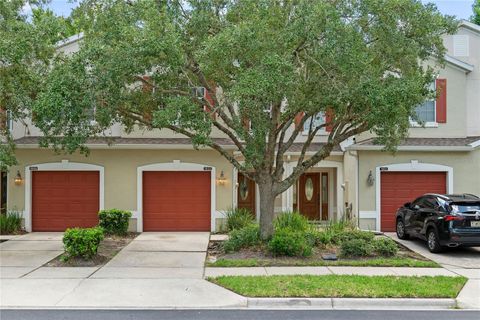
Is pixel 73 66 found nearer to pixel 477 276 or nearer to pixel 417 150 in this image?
pixel 477 276

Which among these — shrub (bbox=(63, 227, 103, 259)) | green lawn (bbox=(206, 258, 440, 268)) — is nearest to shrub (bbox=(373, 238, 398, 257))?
green lawn (bbox=(206, 258, 440, 268))

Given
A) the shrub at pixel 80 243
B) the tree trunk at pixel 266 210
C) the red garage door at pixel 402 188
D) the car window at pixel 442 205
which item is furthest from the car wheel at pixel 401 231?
the shrub at pixel 80 243

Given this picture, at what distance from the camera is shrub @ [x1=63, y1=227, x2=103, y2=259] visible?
1128cm

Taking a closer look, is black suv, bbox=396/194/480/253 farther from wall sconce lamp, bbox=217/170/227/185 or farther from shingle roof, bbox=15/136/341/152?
wall sconce lamp, bbox=217/170/227/185

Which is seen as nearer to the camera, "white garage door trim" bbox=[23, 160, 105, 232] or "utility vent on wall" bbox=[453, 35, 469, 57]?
"white garage door trim" bbox=[23, 160, 105, 232]

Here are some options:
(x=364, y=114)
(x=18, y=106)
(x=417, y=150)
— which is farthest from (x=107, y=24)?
(x=417, y=150)

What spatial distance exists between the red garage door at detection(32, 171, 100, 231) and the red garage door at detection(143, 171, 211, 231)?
198 cm

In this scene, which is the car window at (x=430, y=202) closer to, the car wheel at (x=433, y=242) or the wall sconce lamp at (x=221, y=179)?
the car wheel at (x=433, y=242)

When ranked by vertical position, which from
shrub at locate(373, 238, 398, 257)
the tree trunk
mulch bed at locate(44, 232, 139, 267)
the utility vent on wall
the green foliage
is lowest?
mulch bed at locate(44, 232, 139, 267)

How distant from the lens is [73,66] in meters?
10.3

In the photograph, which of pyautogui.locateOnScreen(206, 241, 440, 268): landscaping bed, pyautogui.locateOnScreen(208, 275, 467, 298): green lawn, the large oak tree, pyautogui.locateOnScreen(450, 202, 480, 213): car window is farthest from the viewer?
pyautogui.locateOnScreen(450, 202, 480, 213): car window

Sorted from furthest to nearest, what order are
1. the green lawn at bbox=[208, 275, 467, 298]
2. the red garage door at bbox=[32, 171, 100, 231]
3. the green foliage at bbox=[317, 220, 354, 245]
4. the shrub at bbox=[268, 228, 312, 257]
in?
the red garage door at bbox=[32, 171, 100, 231] < the green foliage at bbox=[317, 220, 354, 245] < the shrub at bbox=[268, 228, 312, 257] < the green lawn at bbox=[208, 275, 467, 298]

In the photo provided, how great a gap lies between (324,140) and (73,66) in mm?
11196

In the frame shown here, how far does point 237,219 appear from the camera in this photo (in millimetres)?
16578
